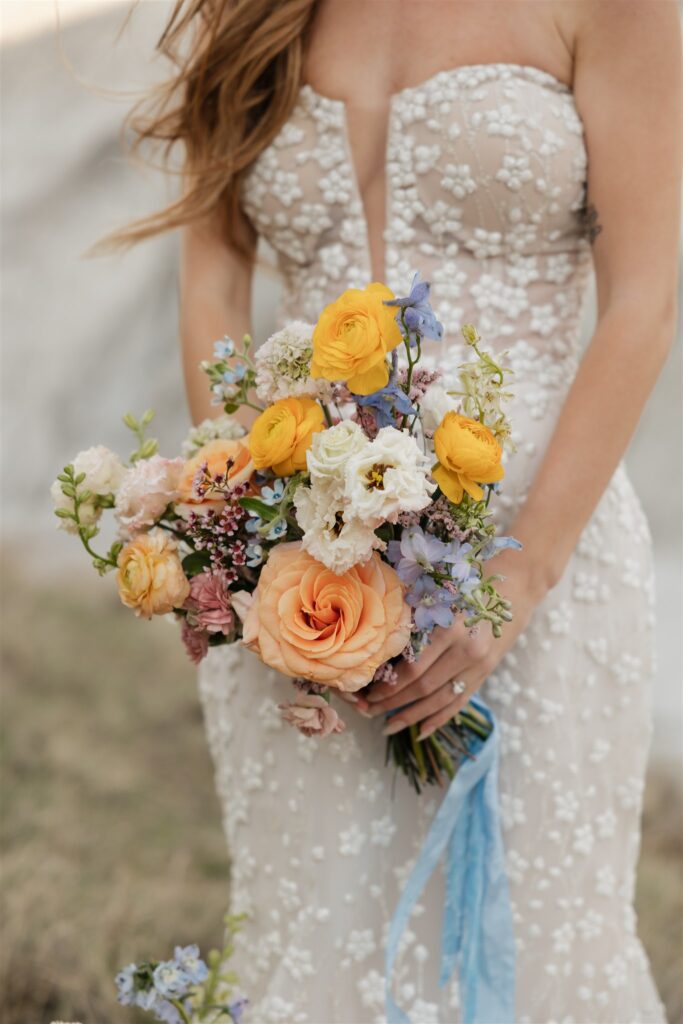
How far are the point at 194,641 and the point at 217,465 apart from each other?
0.21 meters

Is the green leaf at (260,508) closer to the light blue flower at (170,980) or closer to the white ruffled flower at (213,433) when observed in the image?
the white ruffled flower at (213,433)

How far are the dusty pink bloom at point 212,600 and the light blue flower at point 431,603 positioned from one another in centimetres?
21

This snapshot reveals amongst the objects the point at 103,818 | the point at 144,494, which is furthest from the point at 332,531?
the point at 103,818

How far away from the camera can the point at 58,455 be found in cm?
502

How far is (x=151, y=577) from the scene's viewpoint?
1196 millimetres

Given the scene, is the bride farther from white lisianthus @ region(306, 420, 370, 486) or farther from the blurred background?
the blurred background

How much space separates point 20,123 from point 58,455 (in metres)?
1.49

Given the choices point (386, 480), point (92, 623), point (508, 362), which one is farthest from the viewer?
point (92, 623)

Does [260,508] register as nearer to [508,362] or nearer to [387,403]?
[387,403]

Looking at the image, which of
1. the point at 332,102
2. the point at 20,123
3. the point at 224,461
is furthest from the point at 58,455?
the point at 224,461

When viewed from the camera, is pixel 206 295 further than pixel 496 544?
Yes

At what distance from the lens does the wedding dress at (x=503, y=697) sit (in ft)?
5.12

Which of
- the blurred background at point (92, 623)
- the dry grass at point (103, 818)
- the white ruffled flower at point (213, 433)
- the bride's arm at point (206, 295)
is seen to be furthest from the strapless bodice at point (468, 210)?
the dry grass at point (103, 818)

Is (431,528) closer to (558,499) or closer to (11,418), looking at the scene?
(558,499)
